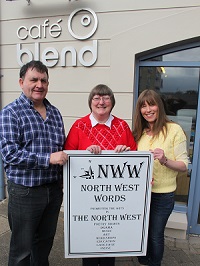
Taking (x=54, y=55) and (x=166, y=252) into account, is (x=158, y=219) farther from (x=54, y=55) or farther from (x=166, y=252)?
(x=54, y=55)

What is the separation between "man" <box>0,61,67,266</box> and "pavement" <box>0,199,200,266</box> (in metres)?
0.79

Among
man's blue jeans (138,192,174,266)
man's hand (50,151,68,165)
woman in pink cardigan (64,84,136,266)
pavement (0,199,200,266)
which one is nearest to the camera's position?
man's hand (50,151,68,165)

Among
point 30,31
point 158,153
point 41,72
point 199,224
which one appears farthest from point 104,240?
point 30,31

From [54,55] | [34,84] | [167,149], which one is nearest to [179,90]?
[167,149]

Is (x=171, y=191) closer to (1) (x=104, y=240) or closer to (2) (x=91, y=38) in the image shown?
(1) (x=104, y=240)

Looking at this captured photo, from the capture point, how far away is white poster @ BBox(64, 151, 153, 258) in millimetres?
1625

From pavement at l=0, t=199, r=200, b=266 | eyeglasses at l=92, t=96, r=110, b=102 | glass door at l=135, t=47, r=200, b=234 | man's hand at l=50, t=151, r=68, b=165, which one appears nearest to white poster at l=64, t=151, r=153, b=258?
man's hand at l=50, t=151, r=68, b=165

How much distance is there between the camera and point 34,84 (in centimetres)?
161

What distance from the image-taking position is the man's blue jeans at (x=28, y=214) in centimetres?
163

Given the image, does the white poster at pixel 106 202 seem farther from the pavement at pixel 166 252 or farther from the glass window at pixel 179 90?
the glass window at pixel 179 90

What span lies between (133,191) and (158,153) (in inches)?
13.7

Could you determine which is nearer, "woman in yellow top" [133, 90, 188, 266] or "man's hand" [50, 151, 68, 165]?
"man's hand" [50, 151, 68, 165]

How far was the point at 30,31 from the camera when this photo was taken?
122 inches

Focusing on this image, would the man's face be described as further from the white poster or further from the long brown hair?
the long brown hair
